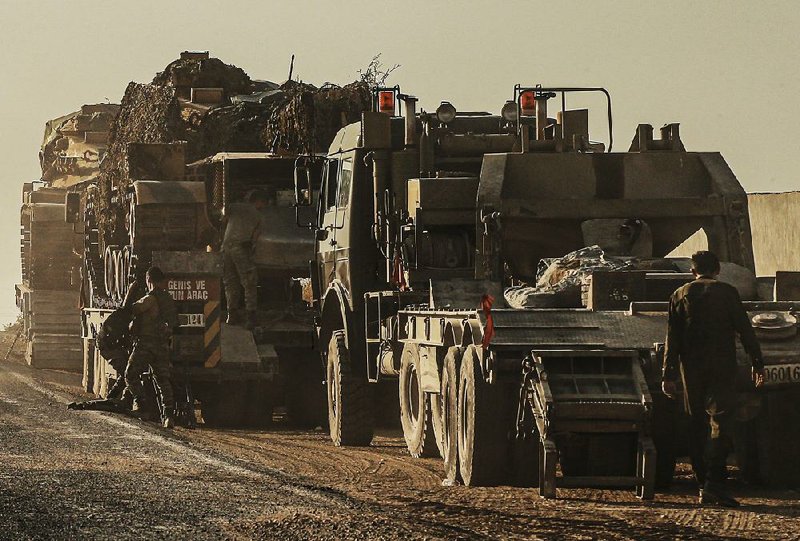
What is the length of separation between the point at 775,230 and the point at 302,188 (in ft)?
28.9

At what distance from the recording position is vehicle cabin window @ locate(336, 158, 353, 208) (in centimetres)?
1744

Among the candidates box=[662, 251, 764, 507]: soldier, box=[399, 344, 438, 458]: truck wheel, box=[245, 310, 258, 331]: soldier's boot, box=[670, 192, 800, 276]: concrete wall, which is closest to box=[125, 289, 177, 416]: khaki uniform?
box=[245, 310, 258, 331]: soldier's boot

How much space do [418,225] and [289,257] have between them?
6.56 meters

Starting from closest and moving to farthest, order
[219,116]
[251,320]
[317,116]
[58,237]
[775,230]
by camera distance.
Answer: [251,320]
[317,116]
[775,230]
[219,116]
[58,237]

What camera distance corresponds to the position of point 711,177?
15141 mm

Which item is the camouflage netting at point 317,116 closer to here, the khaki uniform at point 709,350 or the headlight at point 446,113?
the headlight at point 446,113

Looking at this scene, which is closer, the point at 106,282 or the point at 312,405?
the point at 312,405

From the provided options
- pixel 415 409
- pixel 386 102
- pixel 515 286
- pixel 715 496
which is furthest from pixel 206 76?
pixel 715 496

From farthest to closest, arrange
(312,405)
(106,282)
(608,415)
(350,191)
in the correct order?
(106,282)
(312,405)
(350,191)
(608,415)

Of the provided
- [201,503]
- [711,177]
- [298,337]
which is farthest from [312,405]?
[201,503]

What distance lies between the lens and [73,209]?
106ft

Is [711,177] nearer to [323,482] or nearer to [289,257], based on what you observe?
[323,482]

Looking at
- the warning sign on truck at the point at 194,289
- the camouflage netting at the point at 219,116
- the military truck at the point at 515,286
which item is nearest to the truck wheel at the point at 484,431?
the military truck at the point at 515,286

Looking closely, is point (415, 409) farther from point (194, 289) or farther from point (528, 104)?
point (194, 289)
